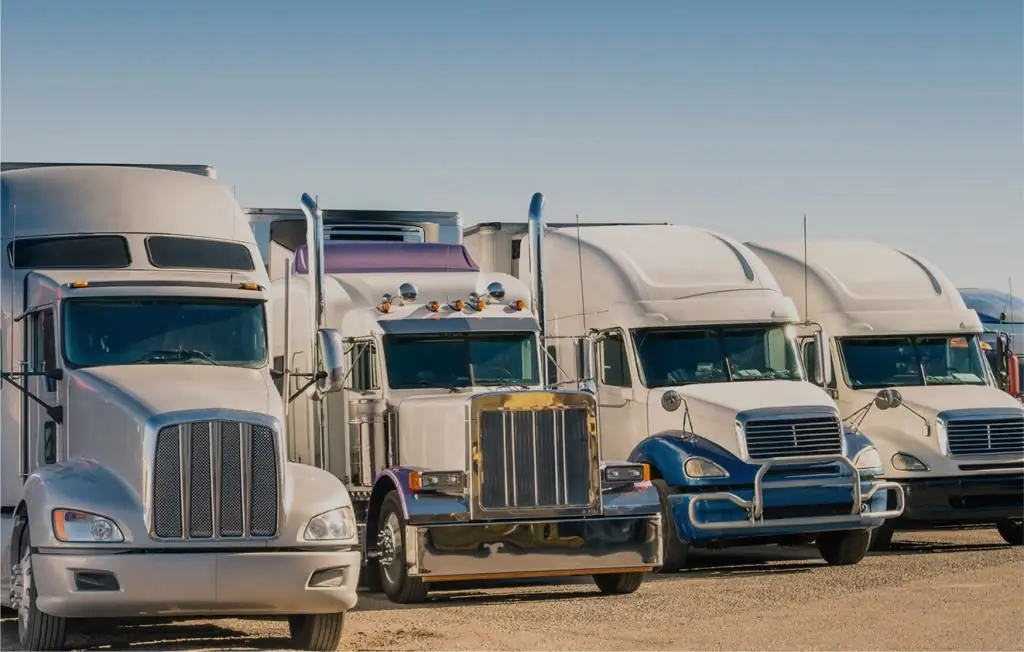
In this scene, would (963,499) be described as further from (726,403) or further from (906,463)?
(726,403)

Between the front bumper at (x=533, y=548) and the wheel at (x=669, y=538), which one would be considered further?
the wheel at (x=669, y=538)

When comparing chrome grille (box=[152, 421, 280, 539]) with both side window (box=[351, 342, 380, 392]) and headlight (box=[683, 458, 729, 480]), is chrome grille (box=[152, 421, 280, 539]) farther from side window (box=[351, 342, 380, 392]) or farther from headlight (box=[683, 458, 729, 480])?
headlight (box=[683, 458, 729, 480])

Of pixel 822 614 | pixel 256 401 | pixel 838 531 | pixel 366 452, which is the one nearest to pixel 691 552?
pixel 838 531

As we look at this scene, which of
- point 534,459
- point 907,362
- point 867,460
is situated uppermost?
point 907,362

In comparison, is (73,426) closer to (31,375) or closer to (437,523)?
(31,375)

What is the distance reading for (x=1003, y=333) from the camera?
2428 cm

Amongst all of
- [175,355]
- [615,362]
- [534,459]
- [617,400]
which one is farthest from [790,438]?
[175,355]

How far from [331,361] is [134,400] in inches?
74.4

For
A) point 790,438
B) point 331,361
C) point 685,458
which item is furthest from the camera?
point 790,438

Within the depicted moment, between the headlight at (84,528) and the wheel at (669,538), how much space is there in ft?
24.2

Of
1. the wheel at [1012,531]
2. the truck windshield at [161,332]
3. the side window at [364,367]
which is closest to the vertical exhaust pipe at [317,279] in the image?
the side window at [364,367]

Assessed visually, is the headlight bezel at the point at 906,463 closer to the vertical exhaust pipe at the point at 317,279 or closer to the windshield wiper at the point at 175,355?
the vertical exhaust pipe at the point at 317,279

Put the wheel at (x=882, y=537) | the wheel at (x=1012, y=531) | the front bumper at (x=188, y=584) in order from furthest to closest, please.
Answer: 1. the wheel at (x=1012, y=531)
2. the wheel at (x=882, y=537)
3. the front bumper at (x=188, y=584)

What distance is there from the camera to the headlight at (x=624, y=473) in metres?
17.2
